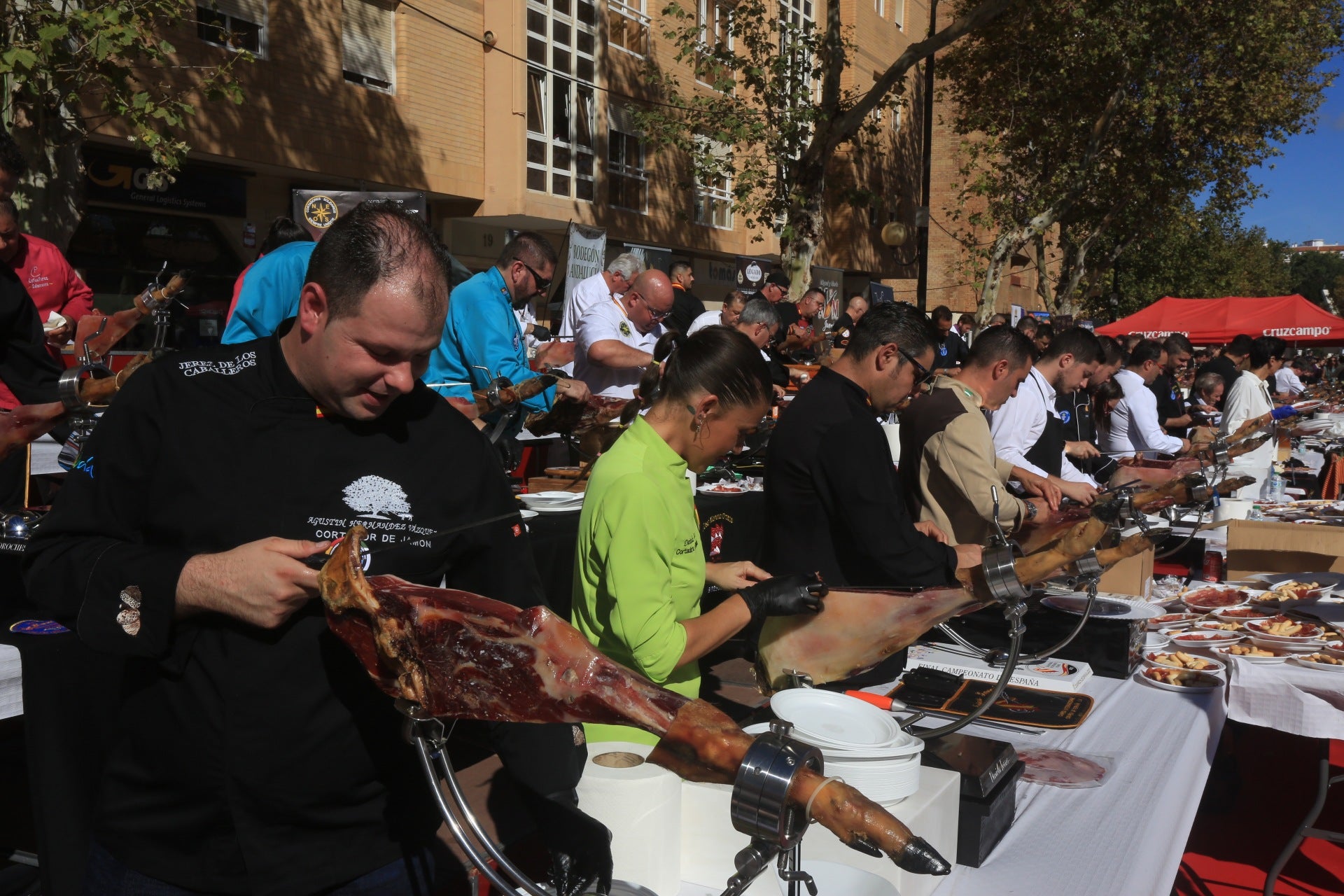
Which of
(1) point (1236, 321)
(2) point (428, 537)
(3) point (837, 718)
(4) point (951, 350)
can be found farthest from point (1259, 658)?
(1) point (1236, 321)

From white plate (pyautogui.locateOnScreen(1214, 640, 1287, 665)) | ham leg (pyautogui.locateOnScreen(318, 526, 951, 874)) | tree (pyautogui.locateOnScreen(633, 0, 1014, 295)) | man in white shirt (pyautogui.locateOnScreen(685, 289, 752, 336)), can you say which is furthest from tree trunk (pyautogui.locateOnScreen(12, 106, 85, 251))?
tree (pyautogui.locateOnScreen(633, 0, 1014, 295))

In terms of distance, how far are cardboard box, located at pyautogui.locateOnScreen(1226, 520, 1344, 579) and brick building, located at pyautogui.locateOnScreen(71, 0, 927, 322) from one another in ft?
26.5

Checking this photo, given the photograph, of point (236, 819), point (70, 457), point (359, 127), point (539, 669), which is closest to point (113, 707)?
point (70, 457)

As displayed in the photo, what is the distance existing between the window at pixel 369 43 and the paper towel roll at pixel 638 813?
14478 millimetres

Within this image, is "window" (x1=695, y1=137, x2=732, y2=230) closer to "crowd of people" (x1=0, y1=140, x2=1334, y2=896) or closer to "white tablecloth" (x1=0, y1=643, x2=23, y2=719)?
"white tablecloth" (x1=0, y1=643, x2=23, y2=719)

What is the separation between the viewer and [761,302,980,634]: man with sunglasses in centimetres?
329

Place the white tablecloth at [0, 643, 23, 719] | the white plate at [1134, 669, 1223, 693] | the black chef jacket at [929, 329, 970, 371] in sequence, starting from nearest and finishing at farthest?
the white tablecloth at [0, 643, 23, 719] → the white plate at [1134, 669, 1223, 693] → the black chef jacket at [929, 329, 970, 371]

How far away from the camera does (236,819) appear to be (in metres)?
1.50

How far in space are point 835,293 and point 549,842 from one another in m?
24.8

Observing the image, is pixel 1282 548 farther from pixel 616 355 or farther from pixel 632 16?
pixel 632 16

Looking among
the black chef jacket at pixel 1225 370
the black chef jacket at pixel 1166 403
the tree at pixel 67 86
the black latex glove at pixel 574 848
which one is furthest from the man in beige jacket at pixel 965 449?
the black chef jacket at pixel 1225 370

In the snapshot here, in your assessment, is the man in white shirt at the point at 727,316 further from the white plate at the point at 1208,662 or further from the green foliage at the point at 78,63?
the white plate at the point at 1208,662

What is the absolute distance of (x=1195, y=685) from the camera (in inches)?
125

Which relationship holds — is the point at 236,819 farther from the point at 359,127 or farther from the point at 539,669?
the point at 359,127
